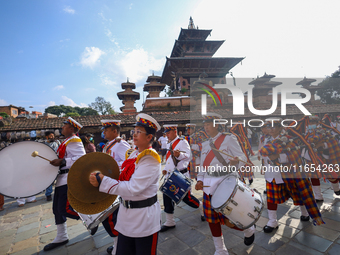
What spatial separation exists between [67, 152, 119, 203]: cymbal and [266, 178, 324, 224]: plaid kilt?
2888 millimetres

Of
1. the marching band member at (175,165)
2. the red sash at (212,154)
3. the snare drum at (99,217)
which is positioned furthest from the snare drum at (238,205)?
the marching band member at (175,165)

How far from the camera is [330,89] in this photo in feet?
122

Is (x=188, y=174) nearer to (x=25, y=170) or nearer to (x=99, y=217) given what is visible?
(x=99, y=217)

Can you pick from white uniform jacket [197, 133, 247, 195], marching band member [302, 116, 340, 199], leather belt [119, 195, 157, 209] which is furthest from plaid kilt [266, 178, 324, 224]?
leather belt [119, 195, 157, 209]

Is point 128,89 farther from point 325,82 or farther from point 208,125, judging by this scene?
point 325,82

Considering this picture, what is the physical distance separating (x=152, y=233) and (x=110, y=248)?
1.46 meters

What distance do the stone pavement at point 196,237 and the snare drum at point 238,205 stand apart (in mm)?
794

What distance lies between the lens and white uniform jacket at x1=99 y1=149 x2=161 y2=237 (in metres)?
1.69

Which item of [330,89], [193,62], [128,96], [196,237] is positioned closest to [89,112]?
[128,96]

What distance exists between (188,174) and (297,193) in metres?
2.22

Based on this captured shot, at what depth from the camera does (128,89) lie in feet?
98.5

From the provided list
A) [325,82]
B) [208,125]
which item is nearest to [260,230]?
[208,125]

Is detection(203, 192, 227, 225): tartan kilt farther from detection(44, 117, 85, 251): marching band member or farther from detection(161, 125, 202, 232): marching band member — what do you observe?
detection(44, 117, 85, 251): marching band member

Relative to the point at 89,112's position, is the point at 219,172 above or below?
below
